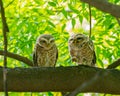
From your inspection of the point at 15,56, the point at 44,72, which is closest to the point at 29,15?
the point at 15,56

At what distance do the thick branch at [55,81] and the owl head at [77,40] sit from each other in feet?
6.79

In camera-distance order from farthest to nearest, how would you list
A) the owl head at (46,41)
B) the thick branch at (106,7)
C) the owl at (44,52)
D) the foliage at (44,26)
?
the owl at (44,52) < the owl head at (46,41) < the foliage at (44,26) < the thick branch at (106,7)

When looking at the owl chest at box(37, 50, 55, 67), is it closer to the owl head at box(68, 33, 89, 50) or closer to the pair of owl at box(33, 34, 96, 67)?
the pair of owl at box(33, 34, 96, 67)

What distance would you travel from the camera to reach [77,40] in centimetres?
494

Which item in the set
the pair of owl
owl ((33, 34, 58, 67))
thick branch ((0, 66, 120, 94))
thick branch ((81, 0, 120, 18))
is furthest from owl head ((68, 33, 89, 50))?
thick branch ((81, 0, 120, 18))

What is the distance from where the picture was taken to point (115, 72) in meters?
2.80

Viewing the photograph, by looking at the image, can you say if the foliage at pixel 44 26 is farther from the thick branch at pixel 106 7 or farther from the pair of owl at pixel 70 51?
the thick branch at pixel 106 7

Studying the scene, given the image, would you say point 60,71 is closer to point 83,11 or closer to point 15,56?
point 15,56

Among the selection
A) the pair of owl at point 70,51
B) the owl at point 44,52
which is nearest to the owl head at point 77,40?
the pair of owl at point 70,51

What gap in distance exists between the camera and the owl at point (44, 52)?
4918mm

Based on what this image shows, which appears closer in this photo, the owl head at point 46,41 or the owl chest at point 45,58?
the owl head at point 46,41

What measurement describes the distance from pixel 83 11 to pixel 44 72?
189 centimetres

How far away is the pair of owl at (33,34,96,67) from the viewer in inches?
192

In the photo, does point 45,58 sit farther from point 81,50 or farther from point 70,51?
point 81,50
